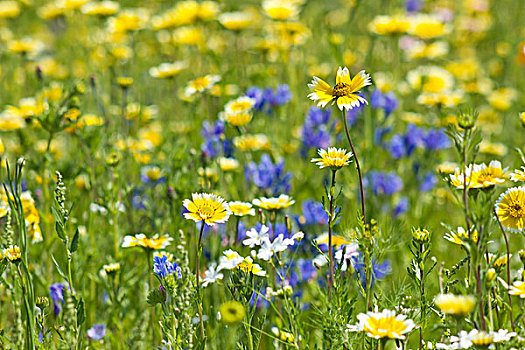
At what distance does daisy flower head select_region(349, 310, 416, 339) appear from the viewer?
104 cm

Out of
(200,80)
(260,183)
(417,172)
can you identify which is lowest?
(417,172)

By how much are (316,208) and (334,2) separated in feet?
15.5

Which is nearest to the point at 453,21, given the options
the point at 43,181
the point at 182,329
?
the point at 43,181

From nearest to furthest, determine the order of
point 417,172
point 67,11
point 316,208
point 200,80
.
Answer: point 316,208, point 200,80, point 417,172, point 67,11

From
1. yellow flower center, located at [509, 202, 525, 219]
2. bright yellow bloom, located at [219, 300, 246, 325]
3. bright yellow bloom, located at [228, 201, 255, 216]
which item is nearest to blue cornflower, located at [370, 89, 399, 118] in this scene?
bright yellow bloom, located at [228, 201, 255, 216]

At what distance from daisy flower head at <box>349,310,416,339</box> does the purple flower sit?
2.97 feet

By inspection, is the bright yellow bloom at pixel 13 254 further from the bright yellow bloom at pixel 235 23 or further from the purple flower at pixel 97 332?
the bright yellow bloom at pixel 235 23

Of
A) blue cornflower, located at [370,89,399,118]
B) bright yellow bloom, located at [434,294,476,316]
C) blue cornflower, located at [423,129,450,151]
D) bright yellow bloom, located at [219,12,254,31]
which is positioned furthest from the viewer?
bright yellow bloom, located at [219,12,254,31]

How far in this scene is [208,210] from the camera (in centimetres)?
134

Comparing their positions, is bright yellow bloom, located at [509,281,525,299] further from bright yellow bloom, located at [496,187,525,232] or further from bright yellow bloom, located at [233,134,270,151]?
bright yellow bloom, located at [233,134,270,151]

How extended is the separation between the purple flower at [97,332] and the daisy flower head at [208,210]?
0.61 m

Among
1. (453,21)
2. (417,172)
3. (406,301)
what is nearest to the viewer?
(406,301)

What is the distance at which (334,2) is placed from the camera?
6.25m

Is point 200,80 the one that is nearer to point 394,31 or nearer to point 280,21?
point 280,21
